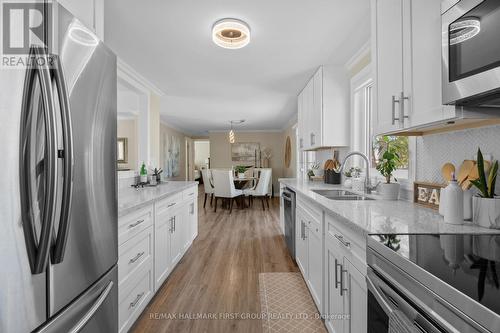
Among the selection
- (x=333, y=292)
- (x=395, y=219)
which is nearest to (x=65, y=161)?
(x=395, y=219)

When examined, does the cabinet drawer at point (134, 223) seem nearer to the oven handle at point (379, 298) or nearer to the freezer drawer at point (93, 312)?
the freezer drawer at point (93, 312)

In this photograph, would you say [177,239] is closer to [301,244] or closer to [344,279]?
[301,244]

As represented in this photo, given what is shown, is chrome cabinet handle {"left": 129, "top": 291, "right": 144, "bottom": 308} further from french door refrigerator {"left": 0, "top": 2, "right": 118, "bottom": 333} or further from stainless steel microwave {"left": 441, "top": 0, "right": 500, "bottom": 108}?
stainless steel microwave {"left": 441, "top": 0, "right": 500, "bottom": 108}

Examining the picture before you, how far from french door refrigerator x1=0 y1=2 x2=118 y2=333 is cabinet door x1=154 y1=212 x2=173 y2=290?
95 centimetres

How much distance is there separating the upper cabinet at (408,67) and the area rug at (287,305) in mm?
1471

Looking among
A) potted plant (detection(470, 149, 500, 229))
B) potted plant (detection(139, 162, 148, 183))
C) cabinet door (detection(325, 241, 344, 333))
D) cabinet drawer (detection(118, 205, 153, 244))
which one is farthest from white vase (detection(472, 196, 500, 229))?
potted plant (detection(139, 162, 148, 183))

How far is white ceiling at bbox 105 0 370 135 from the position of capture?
182 cm

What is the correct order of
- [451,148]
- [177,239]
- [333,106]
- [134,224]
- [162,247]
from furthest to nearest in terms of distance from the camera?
[333,106] < [177,239] < [162,247] < [134,224] < [451,148]

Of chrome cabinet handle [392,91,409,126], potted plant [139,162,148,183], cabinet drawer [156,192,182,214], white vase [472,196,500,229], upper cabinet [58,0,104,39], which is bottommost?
cabinet drawer [156,192,182,214]

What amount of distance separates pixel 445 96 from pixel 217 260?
8.81 feet

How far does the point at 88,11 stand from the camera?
52.2 inches

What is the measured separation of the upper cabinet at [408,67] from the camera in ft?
3.55

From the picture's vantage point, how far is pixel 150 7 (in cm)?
181

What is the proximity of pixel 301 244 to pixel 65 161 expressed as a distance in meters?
2.15
